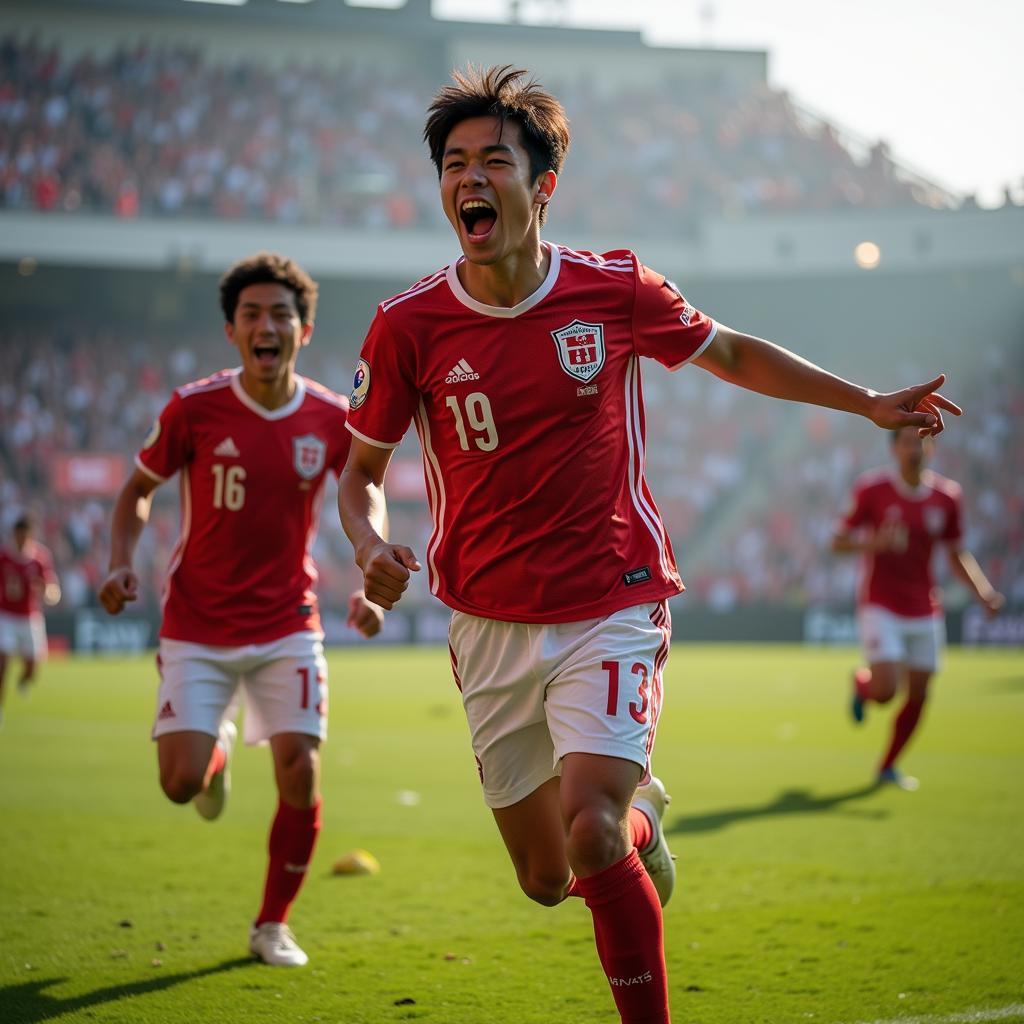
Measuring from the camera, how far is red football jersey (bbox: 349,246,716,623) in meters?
4.52

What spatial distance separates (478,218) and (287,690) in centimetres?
271

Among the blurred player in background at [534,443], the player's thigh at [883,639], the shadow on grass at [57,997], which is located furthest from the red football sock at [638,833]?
the player's thigh at [883,639]

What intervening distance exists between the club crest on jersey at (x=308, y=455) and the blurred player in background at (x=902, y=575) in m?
5.73

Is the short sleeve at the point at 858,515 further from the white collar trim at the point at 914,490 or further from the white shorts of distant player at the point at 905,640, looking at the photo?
the white shorts of distant player at the point at 905,640

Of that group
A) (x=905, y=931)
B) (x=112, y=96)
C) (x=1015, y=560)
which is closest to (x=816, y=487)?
(x=1015, y=560)

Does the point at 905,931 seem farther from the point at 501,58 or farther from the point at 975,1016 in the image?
the point at 501,58

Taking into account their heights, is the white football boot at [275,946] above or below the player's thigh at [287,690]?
below

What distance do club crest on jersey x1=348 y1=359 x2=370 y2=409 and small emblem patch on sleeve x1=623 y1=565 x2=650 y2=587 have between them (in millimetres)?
1034

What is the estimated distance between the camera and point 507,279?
15.0 ft

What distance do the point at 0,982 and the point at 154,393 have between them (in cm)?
3103

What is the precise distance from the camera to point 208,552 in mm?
6598

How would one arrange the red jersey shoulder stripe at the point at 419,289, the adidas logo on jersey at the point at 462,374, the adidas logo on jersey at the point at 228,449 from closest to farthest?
the adidas logo on jersey at the point at 462,374 → the red jersey shoulder stripe at the point at 419,289 → the adidas logo on jersey at the point at 228,449

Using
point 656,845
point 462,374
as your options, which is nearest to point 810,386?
point 462,374

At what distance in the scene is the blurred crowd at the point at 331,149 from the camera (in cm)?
3531
